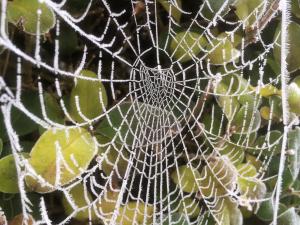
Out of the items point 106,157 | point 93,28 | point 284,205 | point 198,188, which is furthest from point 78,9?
point 284,205

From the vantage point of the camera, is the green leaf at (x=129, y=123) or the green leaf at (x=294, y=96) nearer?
the green leaf at (x=129, y=123)

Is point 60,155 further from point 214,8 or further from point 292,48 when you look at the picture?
point 292,48

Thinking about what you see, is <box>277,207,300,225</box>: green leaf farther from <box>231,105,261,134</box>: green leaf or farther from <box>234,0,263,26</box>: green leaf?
<box>234,0,263,26</box>: green leaf

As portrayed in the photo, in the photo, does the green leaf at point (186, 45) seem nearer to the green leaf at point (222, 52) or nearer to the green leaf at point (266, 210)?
the green leaf at point (222, 52)

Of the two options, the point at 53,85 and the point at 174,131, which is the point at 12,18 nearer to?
the point at 53,85

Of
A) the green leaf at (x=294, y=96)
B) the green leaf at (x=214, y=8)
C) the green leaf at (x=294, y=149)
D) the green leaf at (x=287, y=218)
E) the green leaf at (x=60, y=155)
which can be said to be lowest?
the green leaf at (x=287, y=218)

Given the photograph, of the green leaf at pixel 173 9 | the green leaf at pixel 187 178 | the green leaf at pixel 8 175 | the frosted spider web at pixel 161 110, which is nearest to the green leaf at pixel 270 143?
the frosted spider web at pixel 161 110
